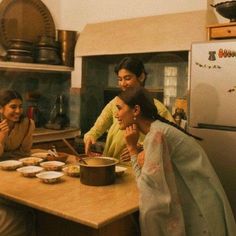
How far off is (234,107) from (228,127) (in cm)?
15

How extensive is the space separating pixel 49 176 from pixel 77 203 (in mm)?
393

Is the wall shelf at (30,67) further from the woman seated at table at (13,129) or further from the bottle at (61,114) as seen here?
the woman seated at table at (13,129)

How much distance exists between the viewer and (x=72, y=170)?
84.4 inches

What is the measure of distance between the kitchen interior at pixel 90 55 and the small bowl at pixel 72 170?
1.31 meters

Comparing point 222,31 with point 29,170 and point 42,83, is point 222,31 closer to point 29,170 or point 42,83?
point 29,170

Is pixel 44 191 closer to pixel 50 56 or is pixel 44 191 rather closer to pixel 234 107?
pixel 234 107

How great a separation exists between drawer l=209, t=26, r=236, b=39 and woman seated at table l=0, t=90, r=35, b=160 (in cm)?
155

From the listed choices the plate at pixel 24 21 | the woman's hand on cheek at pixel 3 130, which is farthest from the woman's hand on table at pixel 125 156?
the plate at pixel 24 21

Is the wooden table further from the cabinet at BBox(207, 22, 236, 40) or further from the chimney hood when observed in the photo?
the chimney hood

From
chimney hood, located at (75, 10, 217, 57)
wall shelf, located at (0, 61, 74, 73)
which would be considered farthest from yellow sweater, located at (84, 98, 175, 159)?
wall shelf, located at (0, 61, 74, 73)

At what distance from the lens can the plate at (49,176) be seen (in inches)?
76.8

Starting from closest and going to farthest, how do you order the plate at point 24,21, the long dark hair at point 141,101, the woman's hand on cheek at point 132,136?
the long dark hair at point 141,101 < the woman's hand on cheek at point 132,136 < the plate at point 24,21

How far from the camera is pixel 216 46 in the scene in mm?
2557

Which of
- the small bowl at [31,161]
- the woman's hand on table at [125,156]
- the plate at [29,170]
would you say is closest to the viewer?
the plate at [29,170]
